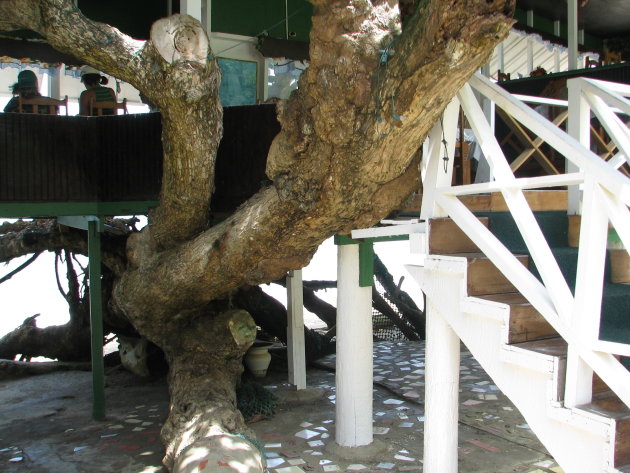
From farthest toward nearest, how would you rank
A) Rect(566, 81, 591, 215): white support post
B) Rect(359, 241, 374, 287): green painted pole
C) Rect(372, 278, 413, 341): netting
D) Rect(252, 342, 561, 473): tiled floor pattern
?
Rect(372, 278, 413, 341): netting < Rect(359, 241, 374, 287): green painted pole < Rect(252, 342, 561, 473): tiled floor pattern < Rect(566, 81, 591, 215): white support post

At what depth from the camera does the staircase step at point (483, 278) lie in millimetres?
3846

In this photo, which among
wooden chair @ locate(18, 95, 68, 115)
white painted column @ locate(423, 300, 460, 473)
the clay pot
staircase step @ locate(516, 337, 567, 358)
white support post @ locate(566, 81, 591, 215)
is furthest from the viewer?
the clay pot

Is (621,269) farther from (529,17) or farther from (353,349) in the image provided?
(529,17)

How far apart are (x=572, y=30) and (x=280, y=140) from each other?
23.0ft

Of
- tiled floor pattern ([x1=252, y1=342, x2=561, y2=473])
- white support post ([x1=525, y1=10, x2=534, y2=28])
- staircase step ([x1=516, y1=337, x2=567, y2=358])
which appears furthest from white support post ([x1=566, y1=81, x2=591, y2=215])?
white support post ([x1=525, y1=10, x2=534, y2=28])

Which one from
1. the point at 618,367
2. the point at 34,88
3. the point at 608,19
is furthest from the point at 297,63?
the point at 618,367

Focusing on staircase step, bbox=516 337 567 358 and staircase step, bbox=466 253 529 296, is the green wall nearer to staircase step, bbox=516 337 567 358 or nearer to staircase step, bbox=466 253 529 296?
staircase step, bbox=466 253 529 296

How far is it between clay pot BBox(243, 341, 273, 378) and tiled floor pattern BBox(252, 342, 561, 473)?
1.61 ft

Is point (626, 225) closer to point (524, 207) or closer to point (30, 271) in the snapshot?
point (524, 207)

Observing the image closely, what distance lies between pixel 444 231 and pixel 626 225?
4.87ft

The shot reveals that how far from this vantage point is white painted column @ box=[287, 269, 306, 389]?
9445 mm

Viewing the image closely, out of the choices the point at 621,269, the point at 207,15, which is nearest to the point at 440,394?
the point at 621,269

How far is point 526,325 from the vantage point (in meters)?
3.57

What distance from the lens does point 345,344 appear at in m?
6.77
